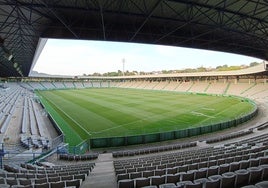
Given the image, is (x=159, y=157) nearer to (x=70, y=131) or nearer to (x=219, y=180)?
(x=219, y=180)

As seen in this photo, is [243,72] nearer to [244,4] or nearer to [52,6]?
[244,4]

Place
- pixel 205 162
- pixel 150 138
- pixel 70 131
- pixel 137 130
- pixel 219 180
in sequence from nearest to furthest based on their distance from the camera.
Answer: pixel 219 180 → pixel 205 162 → pixel 150 138 → pixel 70 131 → pixel 137 130

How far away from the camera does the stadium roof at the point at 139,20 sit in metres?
12.6

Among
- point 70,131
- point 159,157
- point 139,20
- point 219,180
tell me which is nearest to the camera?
point 219,180

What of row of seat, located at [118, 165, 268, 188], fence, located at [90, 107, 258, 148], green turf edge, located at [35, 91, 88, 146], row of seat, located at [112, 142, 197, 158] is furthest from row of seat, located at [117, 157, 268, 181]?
green turf edge, located at [35, 91, 88, 146]

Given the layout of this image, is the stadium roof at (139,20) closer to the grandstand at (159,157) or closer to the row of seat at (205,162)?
the grandstand at (159,157)

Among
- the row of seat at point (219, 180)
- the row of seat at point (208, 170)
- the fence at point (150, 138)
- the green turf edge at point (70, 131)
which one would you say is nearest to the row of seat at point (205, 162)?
the row of seat at point (208, 170)

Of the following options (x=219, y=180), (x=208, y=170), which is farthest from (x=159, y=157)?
(x=219, y=180)

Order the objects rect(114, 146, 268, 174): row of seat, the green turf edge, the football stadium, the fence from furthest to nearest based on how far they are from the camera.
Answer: the green turf edge < the fence < rect(114, 146, 268, 174): row of seat < the football stadium

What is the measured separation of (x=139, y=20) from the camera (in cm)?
1577

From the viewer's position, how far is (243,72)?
4962cm

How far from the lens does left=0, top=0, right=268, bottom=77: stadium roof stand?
12.6 metres

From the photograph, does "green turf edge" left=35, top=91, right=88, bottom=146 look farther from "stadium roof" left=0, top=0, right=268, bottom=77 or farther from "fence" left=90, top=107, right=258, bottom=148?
"stadium roof" left=0, top=0, right=268, bottom=77

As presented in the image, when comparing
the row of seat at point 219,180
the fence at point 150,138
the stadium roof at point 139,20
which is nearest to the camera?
the row of seat at point 219,180
